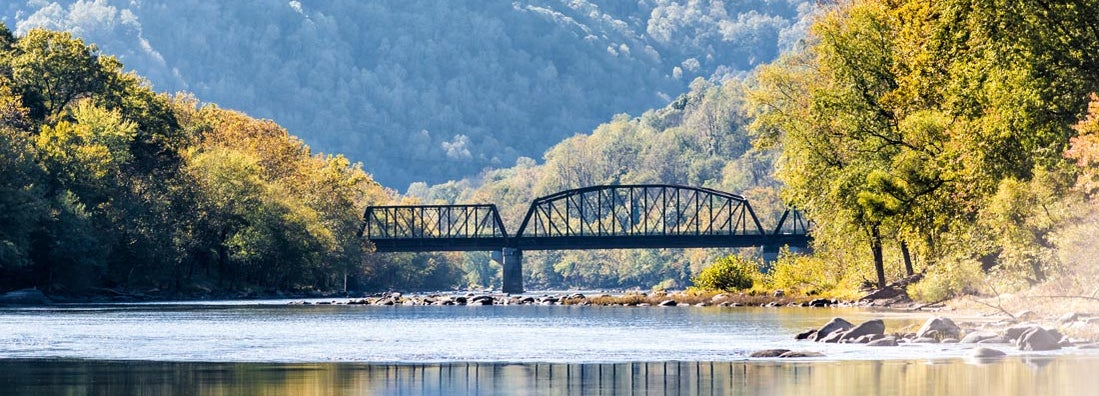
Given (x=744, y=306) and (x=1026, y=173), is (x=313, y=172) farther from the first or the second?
(x=1026, y=173)

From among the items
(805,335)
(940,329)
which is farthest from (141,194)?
(940,329)

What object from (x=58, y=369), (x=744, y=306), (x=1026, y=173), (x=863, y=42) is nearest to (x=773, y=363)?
(x=58, y=369)

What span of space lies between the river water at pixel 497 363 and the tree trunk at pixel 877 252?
15.5m

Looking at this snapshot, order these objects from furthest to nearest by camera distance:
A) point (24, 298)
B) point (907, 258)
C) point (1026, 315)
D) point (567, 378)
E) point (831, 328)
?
point (24, 298)
point (907, 258)
point (1026, 315)
point (831, 328)
point (567, 378)

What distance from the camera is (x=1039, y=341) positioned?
37656mm

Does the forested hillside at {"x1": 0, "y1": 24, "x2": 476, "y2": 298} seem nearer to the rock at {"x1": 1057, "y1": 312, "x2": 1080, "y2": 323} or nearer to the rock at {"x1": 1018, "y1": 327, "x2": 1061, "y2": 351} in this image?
the rock at {"x1": 1057, "y1": 312, "x2": 1080, "y2": 323}

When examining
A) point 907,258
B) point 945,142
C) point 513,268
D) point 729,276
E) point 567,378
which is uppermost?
point 945,142

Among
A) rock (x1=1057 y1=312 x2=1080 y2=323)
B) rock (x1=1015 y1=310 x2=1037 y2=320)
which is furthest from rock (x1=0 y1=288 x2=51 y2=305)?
rock (x1=1057 y1=312 x2=1080 y2=323)

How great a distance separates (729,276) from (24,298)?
4017cm

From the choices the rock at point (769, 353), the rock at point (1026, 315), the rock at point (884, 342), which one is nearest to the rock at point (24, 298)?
the rock at point (1026, 315)

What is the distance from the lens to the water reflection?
2878cm

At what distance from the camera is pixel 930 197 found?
65.9m

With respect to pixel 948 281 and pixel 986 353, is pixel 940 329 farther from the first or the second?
pixel 948 281

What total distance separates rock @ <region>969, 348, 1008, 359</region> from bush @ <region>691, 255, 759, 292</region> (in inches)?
2389
